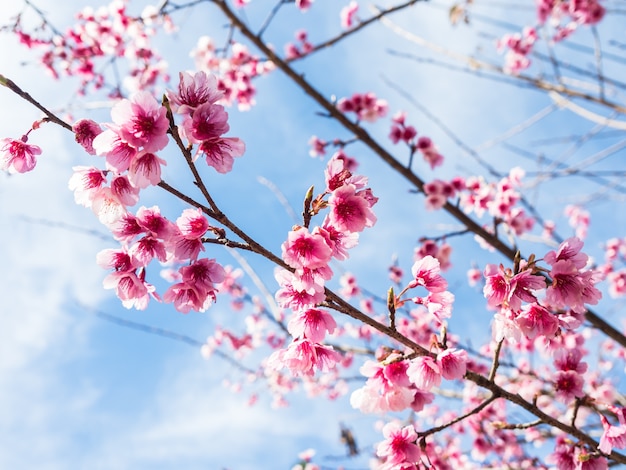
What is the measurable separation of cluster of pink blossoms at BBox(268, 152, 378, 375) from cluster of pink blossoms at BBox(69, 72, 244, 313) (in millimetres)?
281

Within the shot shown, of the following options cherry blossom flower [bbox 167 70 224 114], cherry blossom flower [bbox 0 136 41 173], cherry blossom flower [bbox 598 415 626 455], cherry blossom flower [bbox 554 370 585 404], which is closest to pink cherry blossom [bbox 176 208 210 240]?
cherry blossom flower [bbox 167 70 224 114]

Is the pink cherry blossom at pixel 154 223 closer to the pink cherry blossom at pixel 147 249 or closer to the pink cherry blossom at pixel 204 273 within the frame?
the pink cherry blossom at pixel 147 249

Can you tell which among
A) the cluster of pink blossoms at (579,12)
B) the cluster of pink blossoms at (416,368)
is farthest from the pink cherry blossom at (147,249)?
the cluster of pink blossoms at (579,12)

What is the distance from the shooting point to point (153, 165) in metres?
1.41

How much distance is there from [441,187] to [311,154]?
1.75 m

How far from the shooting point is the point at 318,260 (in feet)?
4.81

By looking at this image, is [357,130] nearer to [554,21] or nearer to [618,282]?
[554,21]

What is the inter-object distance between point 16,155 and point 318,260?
111cm

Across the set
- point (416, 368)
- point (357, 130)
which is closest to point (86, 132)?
point (416, 368)

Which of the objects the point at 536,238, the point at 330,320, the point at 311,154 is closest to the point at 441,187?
the point at 536,238

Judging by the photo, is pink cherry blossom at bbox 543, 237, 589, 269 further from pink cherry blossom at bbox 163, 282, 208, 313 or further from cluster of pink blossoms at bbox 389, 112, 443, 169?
cluster of pink blossoms at bbox 389, 112, 443, 169

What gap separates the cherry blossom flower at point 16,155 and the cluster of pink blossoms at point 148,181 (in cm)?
21

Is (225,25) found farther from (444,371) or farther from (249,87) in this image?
(444,371)

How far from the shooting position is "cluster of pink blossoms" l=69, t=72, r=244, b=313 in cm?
139
